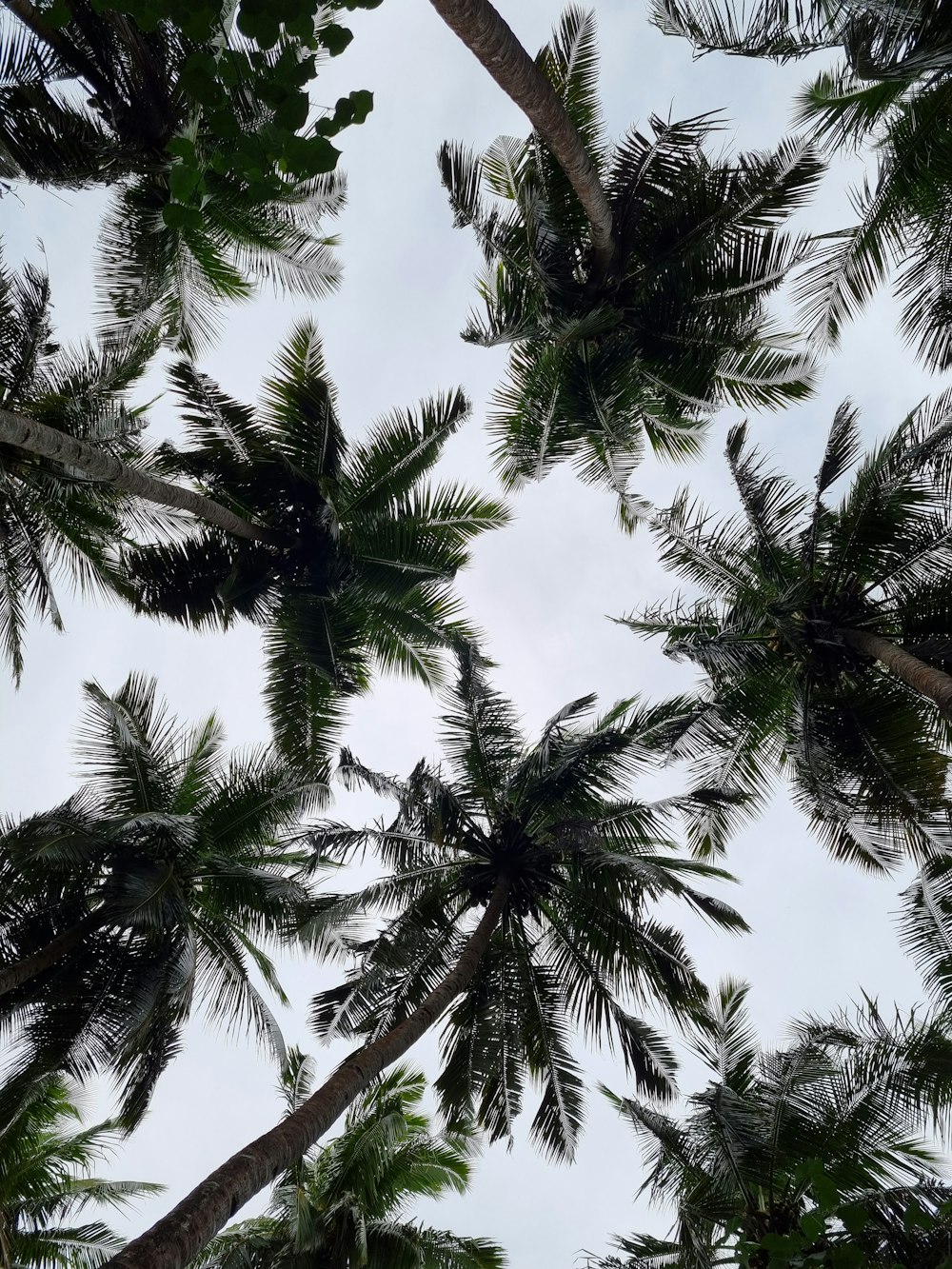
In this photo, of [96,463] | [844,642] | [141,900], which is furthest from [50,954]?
[844,642]

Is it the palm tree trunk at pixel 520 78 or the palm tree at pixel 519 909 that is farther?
the palm tree at pixel 519 909

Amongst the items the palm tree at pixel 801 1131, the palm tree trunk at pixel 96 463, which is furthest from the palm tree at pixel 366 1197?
the palm tree trunk at pixel 96 463

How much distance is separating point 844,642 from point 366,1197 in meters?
9.60

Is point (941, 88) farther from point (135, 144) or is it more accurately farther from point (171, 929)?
point (171, 929)

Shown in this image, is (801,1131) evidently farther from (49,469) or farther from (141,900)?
(49,469)

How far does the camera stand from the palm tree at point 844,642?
10445 mm

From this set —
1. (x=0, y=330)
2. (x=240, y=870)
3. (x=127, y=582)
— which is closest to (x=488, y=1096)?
(x=240, y=870)

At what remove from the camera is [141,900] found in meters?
10.4

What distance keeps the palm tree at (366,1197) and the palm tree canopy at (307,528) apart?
4929mm

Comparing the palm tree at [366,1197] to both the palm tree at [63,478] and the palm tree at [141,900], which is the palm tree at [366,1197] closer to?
the palm tree at [141,900]

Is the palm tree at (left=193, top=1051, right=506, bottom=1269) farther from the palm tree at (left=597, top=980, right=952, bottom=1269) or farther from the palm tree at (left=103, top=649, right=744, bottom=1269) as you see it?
the palm tree at (left=597, top=980, right=952, bottom=1269)

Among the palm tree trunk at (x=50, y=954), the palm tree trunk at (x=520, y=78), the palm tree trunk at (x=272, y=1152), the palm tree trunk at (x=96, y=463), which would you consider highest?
the palm tree trunk at (x=520, y=78)

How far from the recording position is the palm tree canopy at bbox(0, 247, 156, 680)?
1155 cm

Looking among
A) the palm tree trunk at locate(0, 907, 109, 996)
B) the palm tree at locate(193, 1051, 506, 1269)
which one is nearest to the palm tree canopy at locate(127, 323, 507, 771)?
the palm tree trunk at locate(0, 907, 109, 996)
